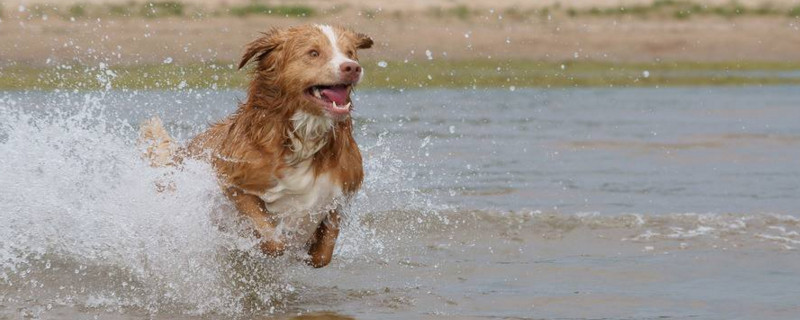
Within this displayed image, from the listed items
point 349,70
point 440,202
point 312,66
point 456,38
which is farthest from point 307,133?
point 456,38

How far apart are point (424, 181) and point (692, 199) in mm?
2532

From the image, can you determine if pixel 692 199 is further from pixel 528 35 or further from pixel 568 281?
pixel 528 35

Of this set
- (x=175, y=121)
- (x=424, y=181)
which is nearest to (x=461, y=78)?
(x=175, y=121)

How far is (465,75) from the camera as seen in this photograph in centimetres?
2673

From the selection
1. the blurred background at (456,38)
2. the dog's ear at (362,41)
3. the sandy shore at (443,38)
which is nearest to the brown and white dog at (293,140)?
the dog's ear at (362,41)

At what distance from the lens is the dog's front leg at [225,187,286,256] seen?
27.4 ft

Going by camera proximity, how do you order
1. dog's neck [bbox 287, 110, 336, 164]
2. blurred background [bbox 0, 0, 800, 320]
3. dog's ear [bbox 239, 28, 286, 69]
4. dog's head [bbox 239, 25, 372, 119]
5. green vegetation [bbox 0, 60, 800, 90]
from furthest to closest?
green vegetation [bbox 0, 60, 800, 90], blurred background [bbox 0, 0, 800, 320], dog's ear [bbox 239, 28, 286, 69], dog's neck [bbox 287, 110, 336, 164], dog's head [bbox 239, 25, 372, 119]

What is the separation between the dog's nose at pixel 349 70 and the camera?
7691 mm

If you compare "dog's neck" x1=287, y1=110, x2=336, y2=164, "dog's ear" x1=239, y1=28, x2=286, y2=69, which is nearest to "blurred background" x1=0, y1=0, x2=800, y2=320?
"dog's neck" x1=287, y1=110, x2=336, y2=164

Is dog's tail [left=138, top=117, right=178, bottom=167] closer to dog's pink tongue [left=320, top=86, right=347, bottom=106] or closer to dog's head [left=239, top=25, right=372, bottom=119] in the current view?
dog's head [left=239, top=25, right=372, bottom=119]

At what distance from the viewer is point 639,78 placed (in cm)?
2661

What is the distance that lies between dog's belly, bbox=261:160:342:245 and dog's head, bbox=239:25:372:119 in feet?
1.42

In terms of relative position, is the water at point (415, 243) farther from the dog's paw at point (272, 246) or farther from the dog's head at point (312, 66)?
the dog's head at point (312, 66)

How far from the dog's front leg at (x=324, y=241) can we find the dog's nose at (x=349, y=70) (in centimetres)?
115
